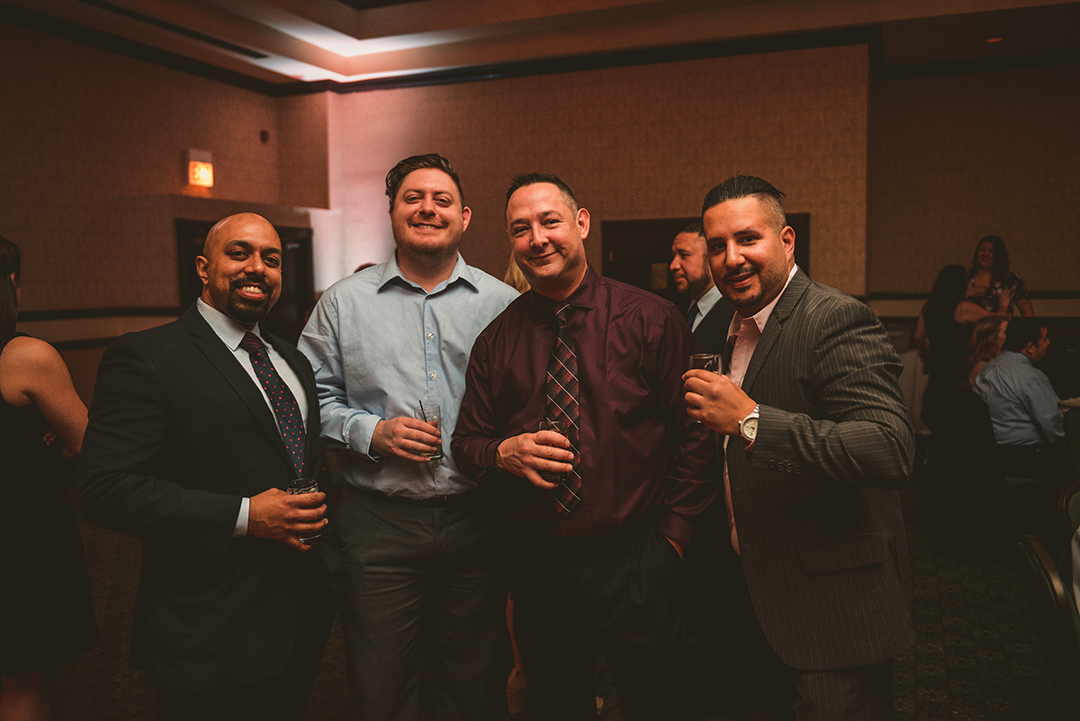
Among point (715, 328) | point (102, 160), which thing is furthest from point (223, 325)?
point (102, 160)

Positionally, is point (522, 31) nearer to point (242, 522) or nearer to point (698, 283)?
point (698, 283)

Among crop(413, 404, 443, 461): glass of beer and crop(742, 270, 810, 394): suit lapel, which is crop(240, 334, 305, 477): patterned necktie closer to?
crop(413, 404, 443, 461): glass of beer

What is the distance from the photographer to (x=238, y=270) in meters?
1.75

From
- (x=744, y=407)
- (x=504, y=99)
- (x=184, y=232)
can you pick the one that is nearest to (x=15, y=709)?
(x=744, y=407)

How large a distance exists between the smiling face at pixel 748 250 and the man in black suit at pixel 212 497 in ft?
3.54

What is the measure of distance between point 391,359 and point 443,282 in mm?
283

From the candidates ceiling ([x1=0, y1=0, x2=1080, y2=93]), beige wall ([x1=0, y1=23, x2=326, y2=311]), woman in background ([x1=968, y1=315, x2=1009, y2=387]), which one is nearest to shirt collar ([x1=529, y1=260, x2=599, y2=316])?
woman in background ([x1=968, y1=315, x2=1009, y2=387])

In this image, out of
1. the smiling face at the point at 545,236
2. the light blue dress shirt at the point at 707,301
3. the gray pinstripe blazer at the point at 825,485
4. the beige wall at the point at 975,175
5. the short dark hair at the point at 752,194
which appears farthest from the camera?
the beige wall at the point at 975,175

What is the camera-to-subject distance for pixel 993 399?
400 cm

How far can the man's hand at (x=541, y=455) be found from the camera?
1.68 metres

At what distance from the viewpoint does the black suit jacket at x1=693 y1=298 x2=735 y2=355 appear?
123 inches

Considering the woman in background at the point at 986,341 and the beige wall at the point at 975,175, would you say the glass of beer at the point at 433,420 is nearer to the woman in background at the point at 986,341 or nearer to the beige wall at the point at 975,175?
the woman in background at the point at 986,341

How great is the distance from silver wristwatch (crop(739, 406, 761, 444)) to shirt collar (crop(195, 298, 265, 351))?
1212mm

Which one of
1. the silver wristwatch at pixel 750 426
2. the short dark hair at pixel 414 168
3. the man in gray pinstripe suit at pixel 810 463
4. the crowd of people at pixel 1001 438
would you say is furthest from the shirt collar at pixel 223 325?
the crowd of people at pixel 1001 438
